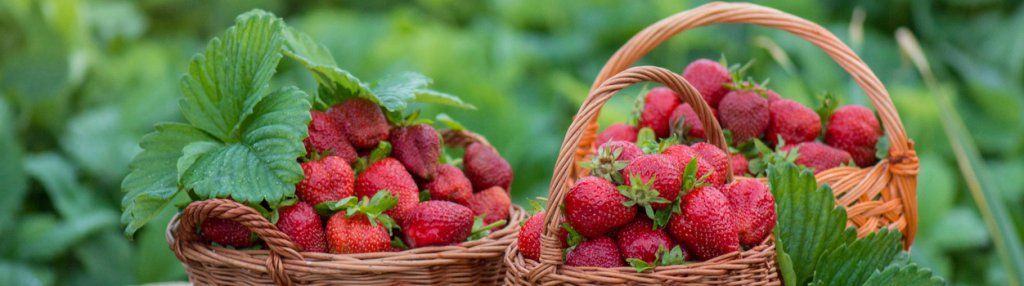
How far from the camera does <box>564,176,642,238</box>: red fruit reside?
3.06 ft

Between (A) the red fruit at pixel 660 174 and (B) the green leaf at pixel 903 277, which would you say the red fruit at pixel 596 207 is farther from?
(B) the green leaf at pixel 903 277

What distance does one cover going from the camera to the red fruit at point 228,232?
1119 millimetres

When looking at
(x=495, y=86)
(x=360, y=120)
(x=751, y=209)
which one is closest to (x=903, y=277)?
(x=751, y=209)

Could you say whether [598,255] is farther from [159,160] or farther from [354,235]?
[159,160]

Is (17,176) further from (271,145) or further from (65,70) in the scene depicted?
(271,145)

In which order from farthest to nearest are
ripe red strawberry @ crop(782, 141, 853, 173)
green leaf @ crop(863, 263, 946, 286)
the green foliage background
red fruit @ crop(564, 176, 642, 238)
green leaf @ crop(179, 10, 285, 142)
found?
the green foliage background < ripe red strawberry @ crop(782, 141, 853, 173) < green leaf @ crop(179, 10, 285, 142) < green leaf @ crop(863, 263, 946, 286) < red fruit @ crop(564, 176, 642, 238)

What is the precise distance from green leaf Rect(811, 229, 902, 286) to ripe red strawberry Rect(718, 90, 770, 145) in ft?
0.69

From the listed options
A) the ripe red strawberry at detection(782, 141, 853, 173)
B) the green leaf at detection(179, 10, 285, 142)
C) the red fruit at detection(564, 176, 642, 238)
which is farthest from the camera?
the ripe red strawberry at detection(782, 141, 853, 173)

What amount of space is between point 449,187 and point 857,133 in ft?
1.74

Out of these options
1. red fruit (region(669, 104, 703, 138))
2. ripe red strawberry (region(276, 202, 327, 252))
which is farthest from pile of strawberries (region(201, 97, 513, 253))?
red fruit (region(669, 104, 703, 138))

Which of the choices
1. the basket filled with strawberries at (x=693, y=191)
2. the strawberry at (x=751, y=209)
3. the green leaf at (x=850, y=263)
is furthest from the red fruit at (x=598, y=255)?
the green leaf at (x=850, y=263)

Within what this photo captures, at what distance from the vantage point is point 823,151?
4.09ft

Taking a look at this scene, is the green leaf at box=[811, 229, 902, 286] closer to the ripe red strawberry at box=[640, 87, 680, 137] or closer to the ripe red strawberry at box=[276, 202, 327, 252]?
the ripe red strawberry at box=[640, 87, 680, 137]

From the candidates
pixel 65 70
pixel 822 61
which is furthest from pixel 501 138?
pixel 65 70
